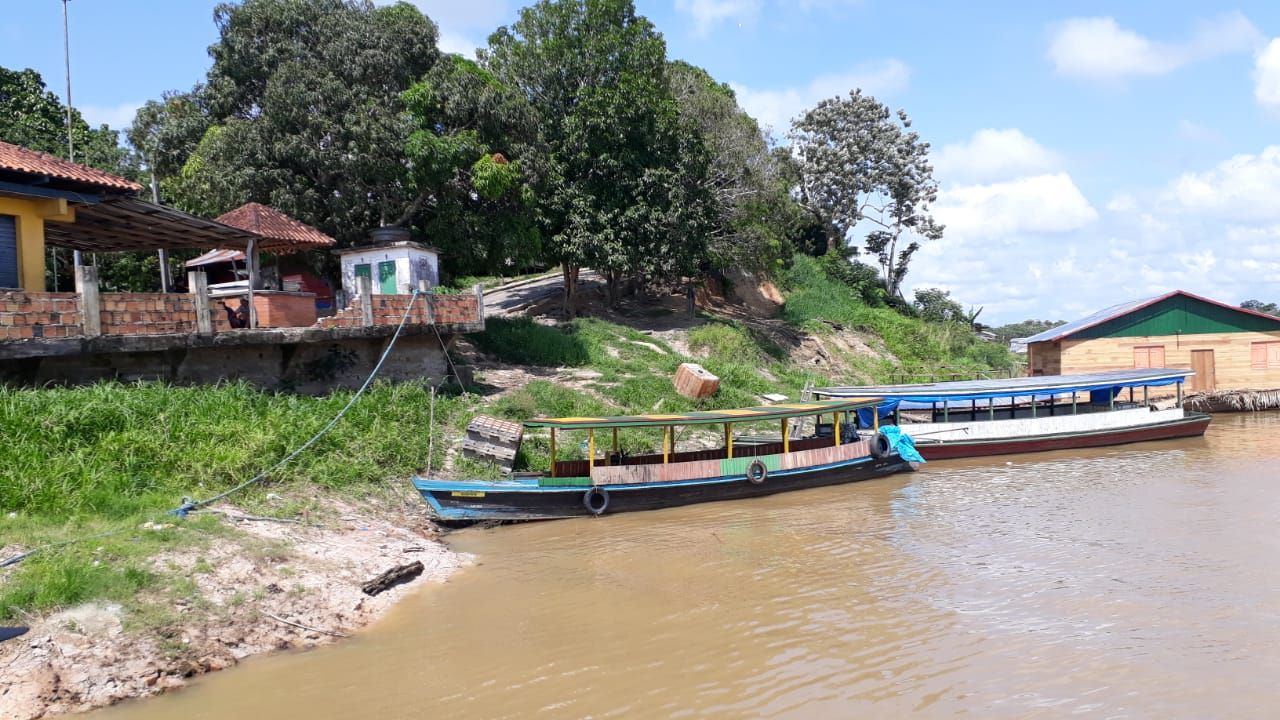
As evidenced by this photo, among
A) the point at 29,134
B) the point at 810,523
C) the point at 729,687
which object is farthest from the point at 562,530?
the point at 29,134

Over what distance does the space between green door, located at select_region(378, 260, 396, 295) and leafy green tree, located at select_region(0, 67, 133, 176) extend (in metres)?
11.0

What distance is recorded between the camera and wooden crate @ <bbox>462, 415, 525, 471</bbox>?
13805mm

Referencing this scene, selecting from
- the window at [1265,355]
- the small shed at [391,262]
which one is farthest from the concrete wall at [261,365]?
the window at [1265,355]

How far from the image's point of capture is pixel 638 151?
25.4 meters

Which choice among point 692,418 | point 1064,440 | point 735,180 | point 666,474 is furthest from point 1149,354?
point 666,474

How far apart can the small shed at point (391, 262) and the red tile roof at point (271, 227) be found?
2241 millimetres

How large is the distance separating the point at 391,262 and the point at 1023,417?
639 inches

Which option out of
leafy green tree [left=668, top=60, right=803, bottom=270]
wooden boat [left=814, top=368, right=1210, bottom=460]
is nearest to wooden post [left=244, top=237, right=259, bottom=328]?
wooden boat [left=814, top=368, right=1210, bottom=460]

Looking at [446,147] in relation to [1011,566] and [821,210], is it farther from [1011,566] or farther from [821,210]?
[821,210]

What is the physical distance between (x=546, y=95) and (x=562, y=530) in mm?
16734

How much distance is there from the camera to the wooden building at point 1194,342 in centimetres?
2695

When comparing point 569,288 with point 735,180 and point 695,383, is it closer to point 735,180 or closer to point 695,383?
point 735,180

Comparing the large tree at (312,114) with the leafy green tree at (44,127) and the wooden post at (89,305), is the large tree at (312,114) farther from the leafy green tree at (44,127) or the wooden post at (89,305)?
the wooden post at (89,305)

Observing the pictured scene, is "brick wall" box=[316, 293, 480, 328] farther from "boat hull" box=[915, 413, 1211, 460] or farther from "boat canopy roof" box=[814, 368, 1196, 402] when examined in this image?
"boat hull" box=[915, 413, 1211, 460]
